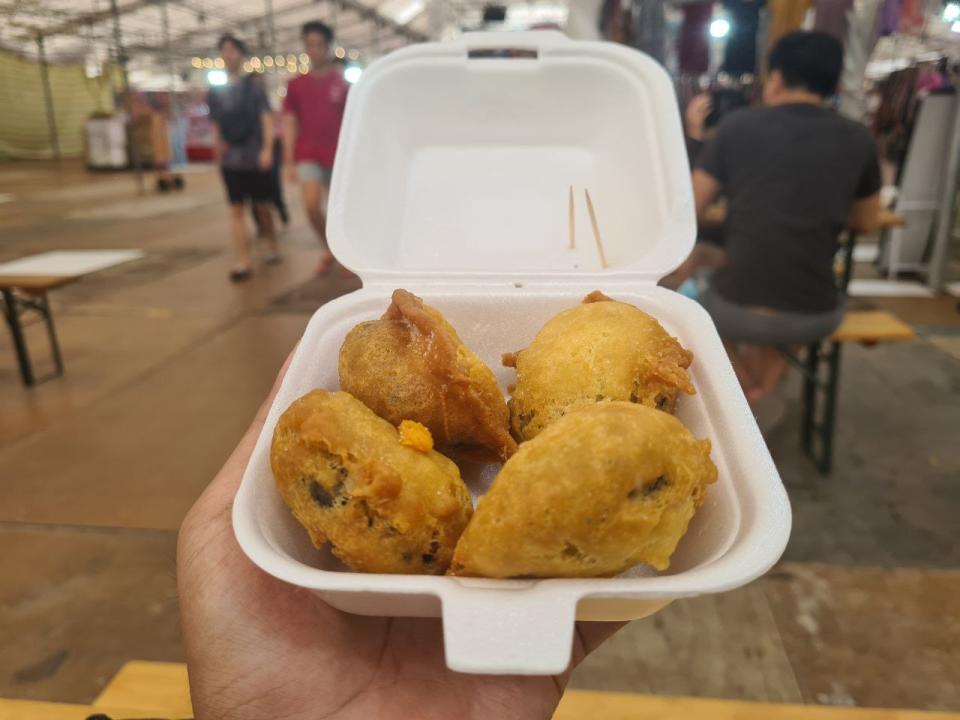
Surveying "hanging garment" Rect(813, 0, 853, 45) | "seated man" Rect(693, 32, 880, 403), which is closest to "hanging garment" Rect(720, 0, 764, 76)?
"hanging garment" Rect(813, 0, 853, 45)

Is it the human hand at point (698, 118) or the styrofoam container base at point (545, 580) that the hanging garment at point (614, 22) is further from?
the styrofoam container base at point (545, 580)

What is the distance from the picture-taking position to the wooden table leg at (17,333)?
3.48m

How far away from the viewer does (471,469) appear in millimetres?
1064

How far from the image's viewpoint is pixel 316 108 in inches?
186

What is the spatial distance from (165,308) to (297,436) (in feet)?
15.3

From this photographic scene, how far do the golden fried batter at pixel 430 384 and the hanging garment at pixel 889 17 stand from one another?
17.0ft

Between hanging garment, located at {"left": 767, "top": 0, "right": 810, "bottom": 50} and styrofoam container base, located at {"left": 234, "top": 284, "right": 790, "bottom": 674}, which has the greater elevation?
hanging garment, located at {"left": 767, "top": 0, "right": 810, "bottom": 50}

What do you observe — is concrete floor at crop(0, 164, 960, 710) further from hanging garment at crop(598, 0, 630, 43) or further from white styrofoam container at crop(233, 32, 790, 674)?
hanging garment at crop(598, 0, 630, 43)

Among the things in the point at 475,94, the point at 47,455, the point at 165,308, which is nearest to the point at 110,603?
the point at 47,455

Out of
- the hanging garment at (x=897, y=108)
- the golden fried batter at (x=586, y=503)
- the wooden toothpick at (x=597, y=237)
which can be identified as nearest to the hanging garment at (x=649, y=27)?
the wooden toothpick at (x=597, y=237)

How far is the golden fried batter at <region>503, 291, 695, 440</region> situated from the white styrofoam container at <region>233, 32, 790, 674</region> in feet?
0.24

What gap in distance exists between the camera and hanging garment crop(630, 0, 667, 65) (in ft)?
10.2

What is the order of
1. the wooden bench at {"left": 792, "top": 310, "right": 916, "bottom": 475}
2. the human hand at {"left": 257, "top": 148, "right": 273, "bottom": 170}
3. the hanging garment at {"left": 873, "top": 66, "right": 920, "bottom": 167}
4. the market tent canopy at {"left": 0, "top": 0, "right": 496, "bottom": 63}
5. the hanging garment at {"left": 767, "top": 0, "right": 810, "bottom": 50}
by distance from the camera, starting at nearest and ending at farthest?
the wooden bench at {"left": 792, "top": 310, "right": 916, "bottom": 475}, the hanging garment at {"left": 767, "top": 0, "right": 810, "bottom": 50}, the human hand at {"left": 257, "top": 148, "right": 273, "bottom": 170}, the hanging garment at {"left": 873, "top": 66, "right": 920, "bottom": 167}, the market tent canopy at {"left": 0, "top": 0, "right": 496, "bottom": 63}

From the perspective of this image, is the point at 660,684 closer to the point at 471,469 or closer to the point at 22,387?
the point at 471,469
